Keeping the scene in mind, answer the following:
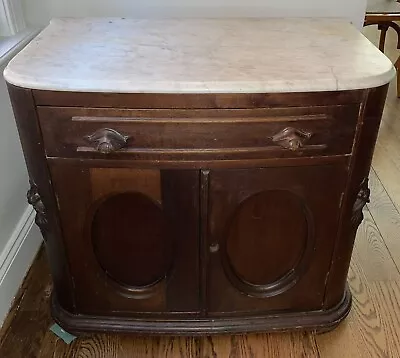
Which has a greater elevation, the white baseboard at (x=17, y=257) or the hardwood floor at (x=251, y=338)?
the white baseboard at (x=17, y=257)

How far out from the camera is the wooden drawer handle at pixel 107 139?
989 millimetres

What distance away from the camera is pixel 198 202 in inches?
43.1

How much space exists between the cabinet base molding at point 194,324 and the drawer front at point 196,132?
1.54 feet

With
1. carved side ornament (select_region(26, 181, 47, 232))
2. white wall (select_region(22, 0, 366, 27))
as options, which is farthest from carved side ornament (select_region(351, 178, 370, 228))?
carved side ornament (select_region(26, 181, 47, 232))

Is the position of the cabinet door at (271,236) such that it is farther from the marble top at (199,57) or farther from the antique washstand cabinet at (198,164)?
the marble top at (199,57)

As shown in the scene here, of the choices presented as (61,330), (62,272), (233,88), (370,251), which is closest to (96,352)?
(61,330)

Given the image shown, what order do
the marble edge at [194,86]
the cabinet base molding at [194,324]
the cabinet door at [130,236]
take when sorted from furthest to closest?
the cabinet base molding at [194,324] < the cabinet door at [130,236] < the marble edge at [194,86]

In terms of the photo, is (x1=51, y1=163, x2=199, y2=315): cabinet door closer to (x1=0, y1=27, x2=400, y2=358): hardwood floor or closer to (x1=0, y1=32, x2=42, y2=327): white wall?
(x1=0, y1=27, x2=400, y2=358): hardwood floor

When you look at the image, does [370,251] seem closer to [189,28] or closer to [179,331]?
[179,331]

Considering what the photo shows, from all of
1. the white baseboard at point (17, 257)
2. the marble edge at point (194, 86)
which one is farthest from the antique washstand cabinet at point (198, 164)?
the white baseboard at point (17, 257)

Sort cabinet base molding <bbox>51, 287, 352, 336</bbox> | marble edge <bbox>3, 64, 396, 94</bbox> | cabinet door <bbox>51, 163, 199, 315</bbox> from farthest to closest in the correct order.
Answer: cabinet base molding <bbox>51, 287, 352, 336</bbox> < cabinet door <bbox>51, 163, 199, 315</bbox> < marble edge <bbox>3, 64, 396, 94</bbox>

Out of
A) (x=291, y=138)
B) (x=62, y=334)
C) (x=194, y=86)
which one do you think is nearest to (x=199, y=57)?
(x=194, y=86)

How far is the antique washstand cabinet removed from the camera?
97cm

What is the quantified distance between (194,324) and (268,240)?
0.30 meters
